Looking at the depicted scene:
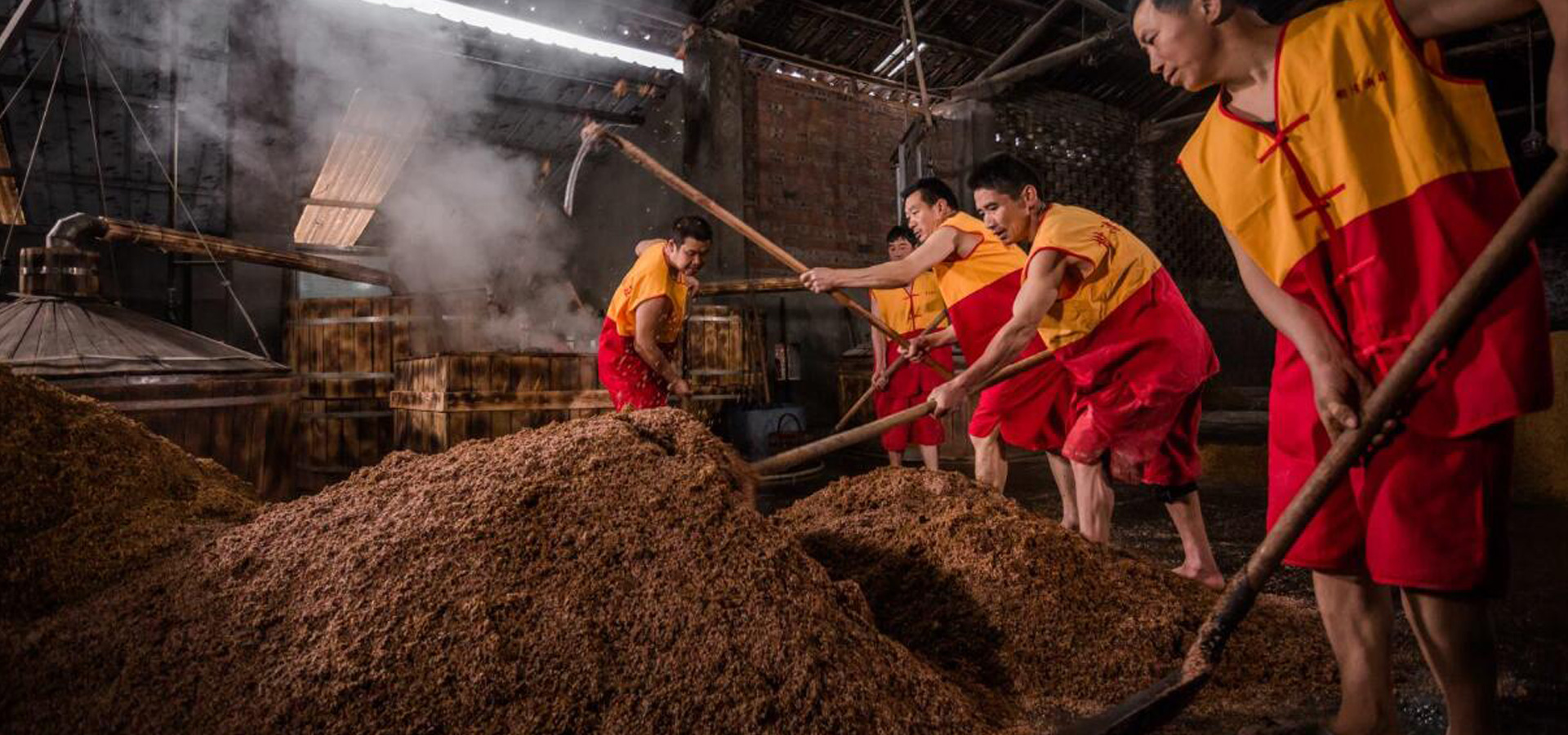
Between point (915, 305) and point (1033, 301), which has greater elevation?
point (915, 305)

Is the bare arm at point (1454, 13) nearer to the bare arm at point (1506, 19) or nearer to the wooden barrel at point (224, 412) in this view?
the bare arm at point (1506, 19)

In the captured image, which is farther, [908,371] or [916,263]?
[908,371]

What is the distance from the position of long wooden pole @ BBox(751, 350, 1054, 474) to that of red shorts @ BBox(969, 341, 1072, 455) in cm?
25

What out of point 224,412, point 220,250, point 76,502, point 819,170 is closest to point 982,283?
point 76,502

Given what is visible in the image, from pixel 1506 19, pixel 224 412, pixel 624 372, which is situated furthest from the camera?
pixel 624 372

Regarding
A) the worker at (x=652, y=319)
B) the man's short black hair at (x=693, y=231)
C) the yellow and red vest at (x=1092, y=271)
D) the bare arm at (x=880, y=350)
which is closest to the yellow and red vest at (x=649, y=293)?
the worker at (x=652, y=319)

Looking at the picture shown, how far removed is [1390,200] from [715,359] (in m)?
6.80

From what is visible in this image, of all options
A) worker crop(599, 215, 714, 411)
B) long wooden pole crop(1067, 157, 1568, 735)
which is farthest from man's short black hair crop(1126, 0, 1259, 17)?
worker crop(599, 215, 714, 411)

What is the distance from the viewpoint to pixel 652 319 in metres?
4.55

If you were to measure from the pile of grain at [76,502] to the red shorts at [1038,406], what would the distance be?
3285 mm

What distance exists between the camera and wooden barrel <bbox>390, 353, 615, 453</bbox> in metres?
5.53

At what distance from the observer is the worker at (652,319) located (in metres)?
4.55

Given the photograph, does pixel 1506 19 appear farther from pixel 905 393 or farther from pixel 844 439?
pixel 905 393

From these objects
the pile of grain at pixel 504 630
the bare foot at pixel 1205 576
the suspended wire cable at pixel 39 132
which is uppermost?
the suspended wire cable at pixel 39 132
